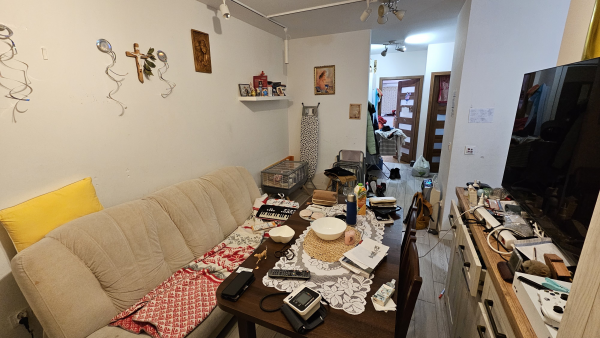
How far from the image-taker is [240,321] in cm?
119

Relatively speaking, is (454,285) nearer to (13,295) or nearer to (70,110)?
(13,295)

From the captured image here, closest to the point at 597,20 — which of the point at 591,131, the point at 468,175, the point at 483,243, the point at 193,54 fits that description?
the point at 591,131

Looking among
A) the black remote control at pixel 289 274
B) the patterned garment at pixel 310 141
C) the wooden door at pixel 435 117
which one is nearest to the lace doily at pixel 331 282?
the black remote control at pixel 289 274

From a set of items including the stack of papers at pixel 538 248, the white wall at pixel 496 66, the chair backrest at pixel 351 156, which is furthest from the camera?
the chair backrest at pixel 351 156

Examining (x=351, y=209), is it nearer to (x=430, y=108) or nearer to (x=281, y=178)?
(x=281, y=178)

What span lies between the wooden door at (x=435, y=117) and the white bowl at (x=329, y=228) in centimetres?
439

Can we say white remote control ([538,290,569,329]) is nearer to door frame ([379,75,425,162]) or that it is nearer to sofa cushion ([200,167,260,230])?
sofa cushion ([200,167,260,230])

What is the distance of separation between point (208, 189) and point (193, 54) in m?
1.32

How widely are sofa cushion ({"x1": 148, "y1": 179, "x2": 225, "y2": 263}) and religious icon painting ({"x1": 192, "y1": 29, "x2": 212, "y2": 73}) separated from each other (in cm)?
117

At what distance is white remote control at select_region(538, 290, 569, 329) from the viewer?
726mm

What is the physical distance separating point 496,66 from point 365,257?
7.75ft

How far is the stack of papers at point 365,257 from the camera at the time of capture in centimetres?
128

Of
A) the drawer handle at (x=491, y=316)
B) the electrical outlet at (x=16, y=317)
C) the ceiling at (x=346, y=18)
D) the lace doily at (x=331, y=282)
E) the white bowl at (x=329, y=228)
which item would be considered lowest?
the electrical outlet at (x=16, y=317)

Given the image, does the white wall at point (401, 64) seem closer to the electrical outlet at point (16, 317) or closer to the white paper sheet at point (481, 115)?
the white paper sheet at point (481, 115)
